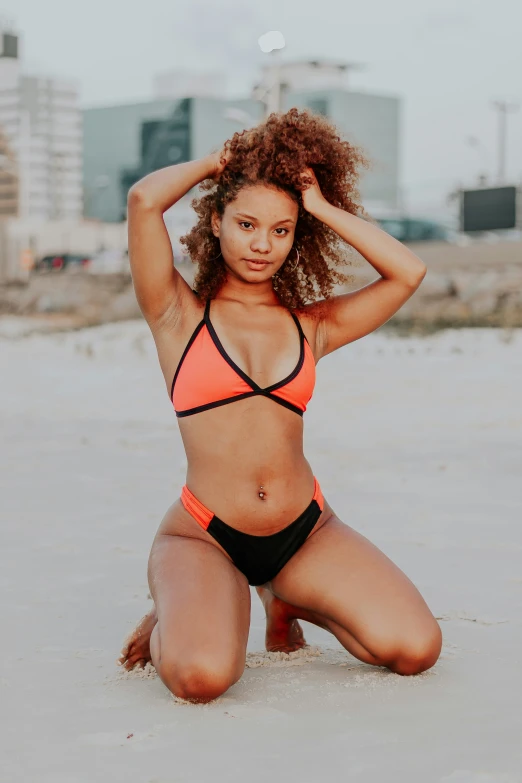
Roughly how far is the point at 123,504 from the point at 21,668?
112 inches

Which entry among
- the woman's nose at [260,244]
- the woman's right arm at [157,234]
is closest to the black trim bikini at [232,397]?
the woman's right arm at [157,234]

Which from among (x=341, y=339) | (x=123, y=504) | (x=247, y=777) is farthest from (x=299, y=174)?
(x=123, y=504)

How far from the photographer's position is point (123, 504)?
6457 mm

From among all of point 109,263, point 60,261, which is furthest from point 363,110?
point 109,263

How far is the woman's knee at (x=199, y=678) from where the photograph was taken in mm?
3244

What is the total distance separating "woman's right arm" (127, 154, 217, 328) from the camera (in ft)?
11.8

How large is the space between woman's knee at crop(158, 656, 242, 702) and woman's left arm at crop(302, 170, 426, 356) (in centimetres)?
114

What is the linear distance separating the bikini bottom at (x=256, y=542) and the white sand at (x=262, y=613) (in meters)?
0.33

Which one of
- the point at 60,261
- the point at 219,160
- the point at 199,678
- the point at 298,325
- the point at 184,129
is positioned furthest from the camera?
the point at 184,129

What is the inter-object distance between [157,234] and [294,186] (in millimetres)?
487

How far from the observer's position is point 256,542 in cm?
362

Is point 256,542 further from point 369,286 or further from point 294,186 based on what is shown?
point 294,186

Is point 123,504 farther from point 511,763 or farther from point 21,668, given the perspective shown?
point 511,763

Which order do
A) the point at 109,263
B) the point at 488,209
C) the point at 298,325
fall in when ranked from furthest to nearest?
the point at 109,263, the point at 488,209, the point at 298,325
